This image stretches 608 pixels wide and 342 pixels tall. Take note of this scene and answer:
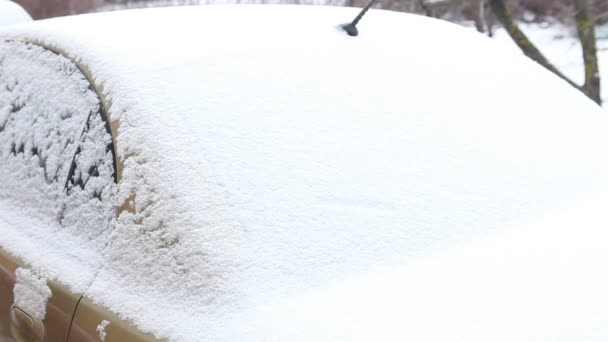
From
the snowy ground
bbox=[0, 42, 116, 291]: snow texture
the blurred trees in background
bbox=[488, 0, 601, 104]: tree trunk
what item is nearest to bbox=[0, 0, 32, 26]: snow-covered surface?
the blurred trees in background

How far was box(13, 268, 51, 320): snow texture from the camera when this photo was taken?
177 centimetres

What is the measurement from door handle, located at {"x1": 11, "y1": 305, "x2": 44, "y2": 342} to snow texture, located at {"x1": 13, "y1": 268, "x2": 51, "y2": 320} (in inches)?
0.5

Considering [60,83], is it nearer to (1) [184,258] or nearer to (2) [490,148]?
(1) [184,258]

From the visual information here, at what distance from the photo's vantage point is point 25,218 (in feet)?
6.84

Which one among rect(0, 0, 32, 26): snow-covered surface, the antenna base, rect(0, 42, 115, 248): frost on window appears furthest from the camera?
rect(0, 0, 32, 26): snow-covered surface

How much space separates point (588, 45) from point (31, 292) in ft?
10.3

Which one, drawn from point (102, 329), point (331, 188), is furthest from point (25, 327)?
point (331, 188)

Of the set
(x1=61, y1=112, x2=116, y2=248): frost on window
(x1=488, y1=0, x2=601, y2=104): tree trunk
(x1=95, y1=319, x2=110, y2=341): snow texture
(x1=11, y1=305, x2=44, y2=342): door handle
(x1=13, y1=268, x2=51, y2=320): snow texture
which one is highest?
(x1=61, y1=112, x2=116, y2=248): frost on window

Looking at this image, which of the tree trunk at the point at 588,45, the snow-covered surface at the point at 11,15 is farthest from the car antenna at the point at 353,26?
the snow-covered surface at the point at 11,15

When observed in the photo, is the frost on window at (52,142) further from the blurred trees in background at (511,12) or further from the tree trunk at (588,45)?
the tree trunk at (588,45)

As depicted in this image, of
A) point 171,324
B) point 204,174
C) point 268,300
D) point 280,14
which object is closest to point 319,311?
point 268,300

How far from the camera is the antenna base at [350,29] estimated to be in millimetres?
2262

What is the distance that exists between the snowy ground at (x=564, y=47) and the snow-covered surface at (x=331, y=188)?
2999 mm

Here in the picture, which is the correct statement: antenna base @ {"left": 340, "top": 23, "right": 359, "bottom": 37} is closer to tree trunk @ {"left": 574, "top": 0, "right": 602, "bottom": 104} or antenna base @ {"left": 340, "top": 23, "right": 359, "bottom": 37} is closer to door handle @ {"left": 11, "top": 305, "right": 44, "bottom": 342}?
door handle @ {"left": 11, "top": 305, "right": 44, "bottom": 342}
